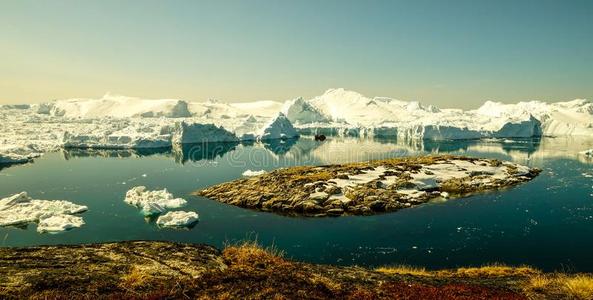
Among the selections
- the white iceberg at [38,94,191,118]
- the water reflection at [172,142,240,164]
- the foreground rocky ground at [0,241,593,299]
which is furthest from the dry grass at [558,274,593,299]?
the white iceberg at [38,94,191,118]

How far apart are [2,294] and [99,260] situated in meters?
2.26

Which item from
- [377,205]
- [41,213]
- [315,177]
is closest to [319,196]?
[377,205]

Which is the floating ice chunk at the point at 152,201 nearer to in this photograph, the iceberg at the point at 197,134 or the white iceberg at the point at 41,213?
the white iceberg at the point at 41,213

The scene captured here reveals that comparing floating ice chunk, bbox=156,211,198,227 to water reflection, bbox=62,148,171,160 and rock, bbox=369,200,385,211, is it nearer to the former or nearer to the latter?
rock, bbox=369,200,385,211

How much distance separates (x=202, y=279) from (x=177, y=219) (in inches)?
A: 658

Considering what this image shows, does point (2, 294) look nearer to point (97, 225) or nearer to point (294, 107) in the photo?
point (97, 225)

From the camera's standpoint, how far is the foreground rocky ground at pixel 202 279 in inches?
273

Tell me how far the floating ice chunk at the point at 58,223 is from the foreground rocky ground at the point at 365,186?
9885 mm

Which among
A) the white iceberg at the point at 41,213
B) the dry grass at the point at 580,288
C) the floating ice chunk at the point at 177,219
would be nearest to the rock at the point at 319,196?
the floating ice chunk at the point at 177,219

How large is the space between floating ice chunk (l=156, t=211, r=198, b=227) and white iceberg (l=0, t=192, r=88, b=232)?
15.7ft

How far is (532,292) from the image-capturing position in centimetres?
866

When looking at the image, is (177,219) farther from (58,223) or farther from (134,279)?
(134,279)

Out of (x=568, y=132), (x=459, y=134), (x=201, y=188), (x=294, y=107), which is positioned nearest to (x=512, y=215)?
(x=201, y=188)

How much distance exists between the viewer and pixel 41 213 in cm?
2395
